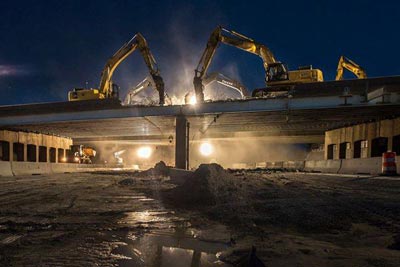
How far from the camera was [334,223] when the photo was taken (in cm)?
453

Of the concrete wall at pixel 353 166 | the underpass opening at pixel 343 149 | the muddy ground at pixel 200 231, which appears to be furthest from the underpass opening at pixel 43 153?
the underpass opening at pixel 343 149

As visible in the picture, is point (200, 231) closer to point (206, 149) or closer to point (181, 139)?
point (181, 139)

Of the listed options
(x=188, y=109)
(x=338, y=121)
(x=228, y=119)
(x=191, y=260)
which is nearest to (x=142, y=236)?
(x=191, y=260)

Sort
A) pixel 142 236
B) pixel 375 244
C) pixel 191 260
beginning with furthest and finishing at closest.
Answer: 1. pixel 142 236
2. pixel 375 244
3. pixel 191 260

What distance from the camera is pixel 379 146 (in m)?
19.8

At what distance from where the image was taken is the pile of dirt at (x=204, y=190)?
6.46 meters

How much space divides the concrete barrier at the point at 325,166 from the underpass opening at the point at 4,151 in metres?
25.7

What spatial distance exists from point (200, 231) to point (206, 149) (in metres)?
40.4

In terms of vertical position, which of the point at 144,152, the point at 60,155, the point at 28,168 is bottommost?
the point at 144,152

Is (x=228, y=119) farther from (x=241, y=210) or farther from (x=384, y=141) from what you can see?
(x=241, y=210)

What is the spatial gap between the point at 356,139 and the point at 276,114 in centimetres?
771

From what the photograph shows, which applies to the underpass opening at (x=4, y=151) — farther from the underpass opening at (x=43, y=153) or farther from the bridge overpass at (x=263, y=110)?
the underpass opening at (x=43, y=153)

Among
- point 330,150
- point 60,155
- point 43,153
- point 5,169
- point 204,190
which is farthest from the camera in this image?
point 60,155

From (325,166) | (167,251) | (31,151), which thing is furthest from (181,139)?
Answer: (167,251)
